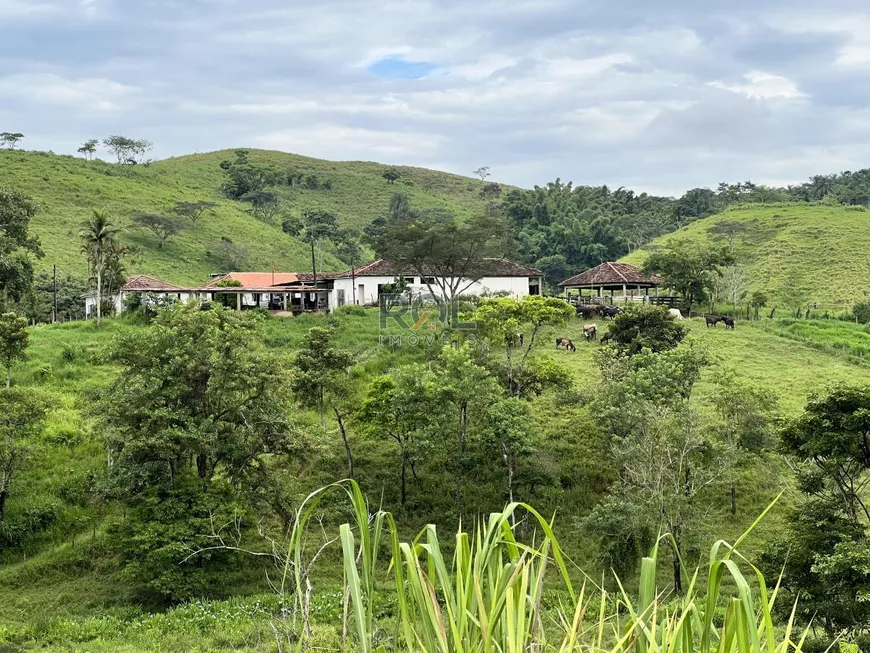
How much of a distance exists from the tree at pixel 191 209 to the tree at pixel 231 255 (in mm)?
5407

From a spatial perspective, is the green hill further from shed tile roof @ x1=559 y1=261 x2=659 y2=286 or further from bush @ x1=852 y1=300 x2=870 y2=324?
bush @ x1=852 y1=300 x2=870 y2=324

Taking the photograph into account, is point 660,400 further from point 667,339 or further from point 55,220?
point 55,220

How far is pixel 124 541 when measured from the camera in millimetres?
17781

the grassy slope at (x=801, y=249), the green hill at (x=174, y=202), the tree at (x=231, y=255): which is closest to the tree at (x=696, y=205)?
the grassy slope at (x=801, y=249)

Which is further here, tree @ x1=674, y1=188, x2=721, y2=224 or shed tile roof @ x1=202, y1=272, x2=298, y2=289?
tree @ x1=674, y1=188, x2=721, y2=224

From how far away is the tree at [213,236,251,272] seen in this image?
60.9 m

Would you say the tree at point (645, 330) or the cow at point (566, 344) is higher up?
the tree at point (645, 330)

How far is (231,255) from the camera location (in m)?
61.7

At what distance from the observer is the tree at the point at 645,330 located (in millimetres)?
27344

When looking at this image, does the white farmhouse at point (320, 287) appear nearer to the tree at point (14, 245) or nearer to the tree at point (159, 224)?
the tree at point (14, 245)

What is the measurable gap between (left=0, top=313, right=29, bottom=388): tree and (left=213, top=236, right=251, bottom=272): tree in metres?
35.5

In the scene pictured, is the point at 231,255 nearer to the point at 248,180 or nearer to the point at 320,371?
the point at 248,180

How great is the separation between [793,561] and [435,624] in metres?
13.2

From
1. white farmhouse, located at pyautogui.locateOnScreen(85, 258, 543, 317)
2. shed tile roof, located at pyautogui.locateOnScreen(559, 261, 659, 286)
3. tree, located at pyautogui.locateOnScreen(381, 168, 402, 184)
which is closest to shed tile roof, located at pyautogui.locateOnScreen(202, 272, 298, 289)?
white farmhouse, located at pyautogui.locateOnScreen(85, 258, 543, 317)
